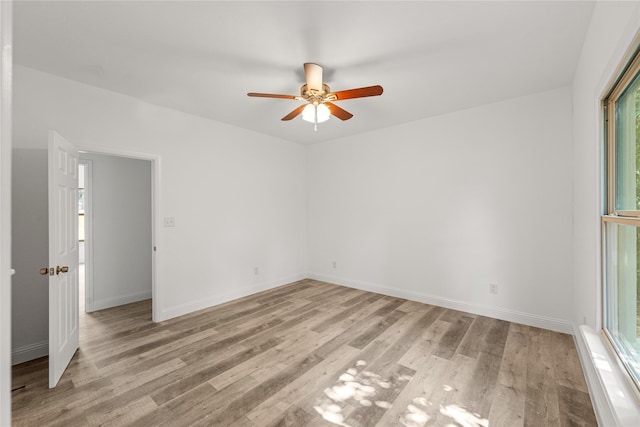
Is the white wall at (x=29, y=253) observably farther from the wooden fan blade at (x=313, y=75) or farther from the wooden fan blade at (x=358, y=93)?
the wooden fan blade at (x=358, y=93)

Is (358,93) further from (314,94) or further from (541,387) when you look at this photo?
(541,387)

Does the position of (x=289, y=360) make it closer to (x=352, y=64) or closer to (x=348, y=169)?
(x=352, y=64)

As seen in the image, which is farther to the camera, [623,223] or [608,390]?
[623,223]

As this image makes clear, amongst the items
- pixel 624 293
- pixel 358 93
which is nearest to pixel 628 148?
pixel 624 293

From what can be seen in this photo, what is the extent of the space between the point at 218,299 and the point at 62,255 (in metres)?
1.93

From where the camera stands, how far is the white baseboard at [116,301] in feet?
12.4

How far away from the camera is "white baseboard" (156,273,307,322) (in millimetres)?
3466

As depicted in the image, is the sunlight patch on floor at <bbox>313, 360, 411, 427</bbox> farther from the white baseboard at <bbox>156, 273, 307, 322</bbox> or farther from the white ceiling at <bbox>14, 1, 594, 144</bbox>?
the white ceiling at <bbox>14, 1, 594, 144</bbox>

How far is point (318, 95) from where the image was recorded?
2.47 metres

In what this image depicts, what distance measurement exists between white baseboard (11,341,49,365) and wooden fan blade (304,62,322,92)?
339cm

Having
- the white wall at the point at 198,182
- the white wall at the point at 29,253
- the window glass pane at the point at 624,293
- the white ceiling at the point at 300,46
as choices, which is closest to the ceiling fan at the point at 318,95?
the white ceiling at the point at 300,46

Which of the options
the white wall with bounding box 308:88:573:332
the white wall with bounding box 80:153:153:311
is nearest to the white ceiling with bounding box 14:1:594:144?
the white wall with bounding box 308:88:573:332

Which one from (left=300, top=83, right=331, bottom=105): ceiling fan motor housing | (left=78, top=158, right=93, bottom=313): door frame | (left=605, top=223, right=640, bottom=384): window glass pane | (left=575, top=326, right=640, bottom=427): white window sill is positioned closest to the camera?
(left=575, top=326, right=640, bottom=427): white window sill

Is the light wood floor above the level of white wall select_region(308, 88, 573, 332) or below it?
below
